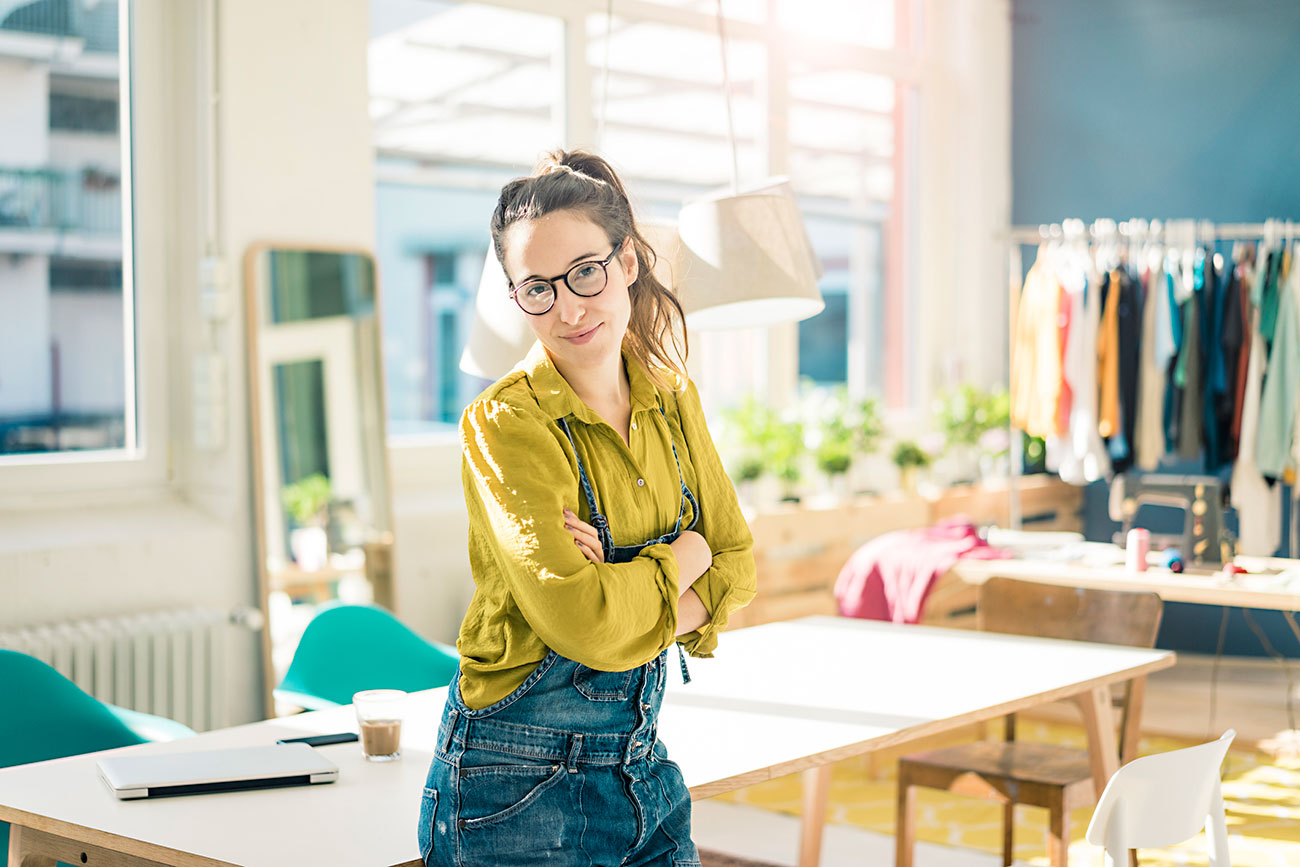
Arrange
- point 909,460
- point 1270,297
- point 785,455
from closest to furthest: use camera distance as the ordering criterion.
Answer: point 1270,297
point 785,455
point 909,460

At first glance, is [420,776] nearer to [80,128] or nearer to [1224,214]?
[80,128]

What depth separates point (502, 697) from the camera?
160cm

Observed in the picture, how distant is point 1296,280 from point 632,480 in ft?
13.7

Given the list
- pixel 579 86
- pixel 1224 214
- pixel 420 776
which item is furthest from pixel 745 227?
pixel 1224 214

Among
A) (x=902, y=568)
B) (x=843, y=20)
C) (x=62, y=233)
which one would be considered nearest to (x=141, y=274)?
(x=62, y=233)

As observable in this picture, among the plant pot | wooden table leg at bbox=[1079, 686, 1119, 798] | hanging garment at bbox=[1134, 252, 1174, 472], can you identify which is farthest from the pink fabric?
the plant pot

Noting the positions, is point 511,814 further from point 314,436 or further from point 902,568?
point 902,568

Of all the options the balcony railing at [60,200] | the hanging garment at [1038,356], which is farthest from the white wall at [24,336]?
the hanging garment at [1038,356]

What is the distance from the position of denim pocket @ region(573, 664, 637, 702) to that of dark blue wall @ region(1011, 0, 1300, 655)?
510cm

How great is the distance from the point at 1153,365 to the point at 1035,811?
2.02 meters

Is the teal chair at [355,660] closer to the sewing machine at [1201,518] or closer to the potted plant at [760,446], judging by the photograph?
the potted plant at [760,446]

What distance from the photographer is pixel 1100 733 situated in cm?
298

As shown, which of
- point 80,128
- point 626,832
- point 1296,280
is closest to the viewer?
point 626,832

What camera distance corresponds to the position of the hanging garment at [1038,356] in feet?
18.2
